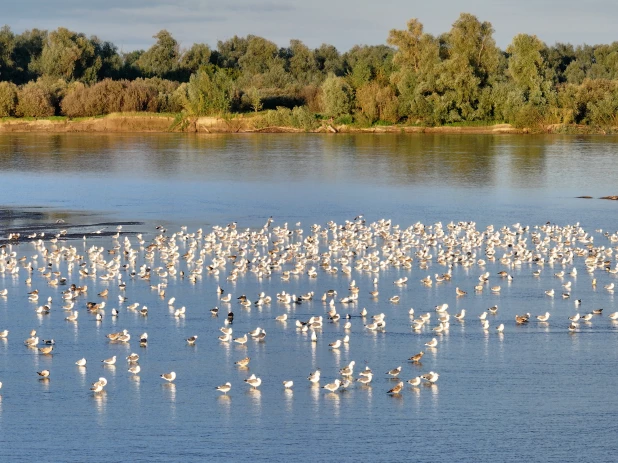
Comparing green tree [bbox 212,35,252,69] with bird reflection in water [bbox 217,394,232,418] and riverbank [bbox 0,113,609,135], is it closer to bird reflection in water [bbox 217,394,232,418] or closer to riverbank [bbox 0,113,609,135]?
riverbank [bbox 0,113,609,135]

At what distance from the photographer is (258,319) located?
24.3 metres

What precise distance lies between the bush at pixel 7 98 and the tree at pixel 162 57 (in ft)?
89.6

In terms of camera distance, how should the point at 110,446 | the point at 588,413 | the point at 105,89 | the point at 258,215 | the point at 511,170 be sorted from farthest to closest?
the point at 105,89 < the point at 511,170 < the point at 258,215 < the point at 588,413 < the point at 110,446

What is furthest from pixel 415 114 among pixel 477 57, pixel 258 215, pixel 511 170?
pixel 258 215

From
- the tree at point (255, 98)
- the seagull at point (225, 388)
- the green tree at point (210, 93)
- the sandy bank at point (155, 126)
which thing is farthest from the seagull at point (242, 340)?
the tree at point (255, 98)

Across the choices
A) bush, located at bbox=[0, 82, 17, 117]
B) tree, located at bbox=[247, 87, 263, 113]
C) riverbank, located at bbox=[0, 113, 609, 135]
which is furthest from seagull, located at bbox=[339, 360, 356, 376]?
bush, located at bbox=[0, 82, 17, 117]

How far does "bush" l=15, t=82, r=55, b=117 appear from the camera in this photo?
114m

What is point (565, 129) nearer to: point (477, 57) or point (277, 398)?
point (477, 57)

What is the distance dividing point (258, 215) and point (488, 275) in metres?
15.9

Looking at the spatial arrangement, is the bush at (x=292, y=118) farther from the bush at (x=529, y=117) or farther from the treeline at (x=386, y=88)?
the bush at (x=529, y=117)

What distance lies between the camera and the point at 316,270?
30.1 meters

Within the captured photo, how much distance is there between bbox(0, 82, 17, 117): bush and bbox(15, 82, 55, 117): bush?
511mm

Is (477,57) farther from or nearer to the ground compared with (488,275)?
farther from the ground

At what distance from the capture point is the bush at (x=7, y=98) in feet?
376
